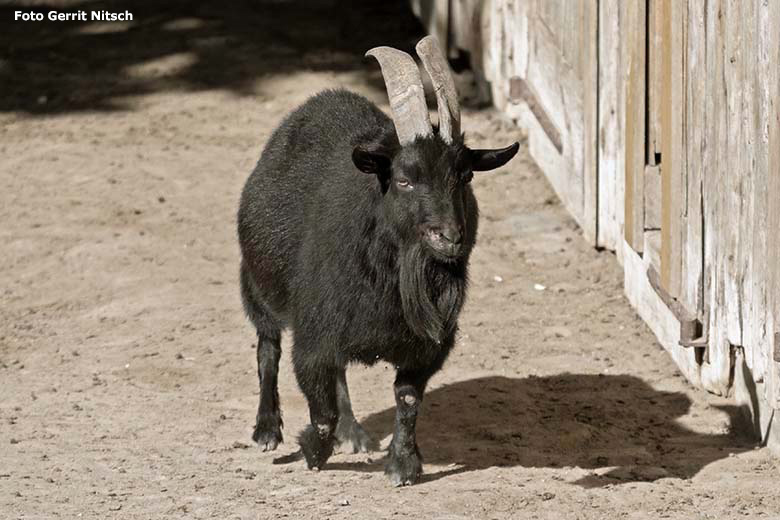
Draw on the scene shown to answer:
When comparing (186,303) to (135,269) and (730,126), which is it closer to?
(135,269)

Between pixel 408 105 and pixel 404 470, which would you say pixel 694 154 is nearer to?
pixel 408 105

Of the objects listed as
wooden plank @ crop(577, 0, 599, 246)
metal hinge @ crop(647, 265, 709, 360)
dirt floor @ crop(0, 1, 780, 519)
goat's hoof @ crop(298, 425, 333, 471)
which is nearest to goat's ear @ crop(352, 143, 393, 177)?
goat's hoof @ crop(298, 425, 333, 471)

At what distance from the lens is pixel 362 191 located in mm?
6492

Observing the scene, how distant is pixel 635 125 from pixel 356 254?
293cm

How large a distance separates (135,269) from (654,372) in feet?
11.5

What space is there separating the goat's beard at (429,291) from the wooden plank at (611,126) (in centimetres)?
318

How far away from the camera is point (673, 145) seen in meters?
7.99

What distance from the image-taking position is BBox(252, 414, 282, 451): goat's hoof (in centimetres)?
727

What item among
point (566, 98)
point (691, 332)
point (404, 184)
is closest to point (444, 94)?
point (404, 184)

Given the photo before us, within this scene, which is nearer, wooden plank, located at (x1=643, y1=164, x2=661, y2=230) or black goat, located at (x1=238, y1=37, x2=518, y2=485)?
black goat, located at (x1=238, y1=37, x2=518, y2=485)

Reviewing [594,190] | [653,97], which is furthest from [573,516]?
[594,190]

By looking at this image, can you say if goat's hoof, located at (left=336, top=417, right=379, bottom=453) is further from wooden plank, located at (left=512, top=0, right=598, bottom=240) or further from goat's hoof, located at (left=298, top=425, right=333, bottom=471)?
wooden plank, located at (left=512, top=0, right=598, bottom=240)

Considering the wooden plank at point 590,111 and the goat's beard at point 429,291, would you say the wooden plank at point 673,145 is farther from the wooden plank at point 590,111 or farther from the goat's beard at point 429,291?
the goat's beard at point 429,291

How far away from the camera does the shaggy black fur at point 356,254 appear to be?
6.18 meters
